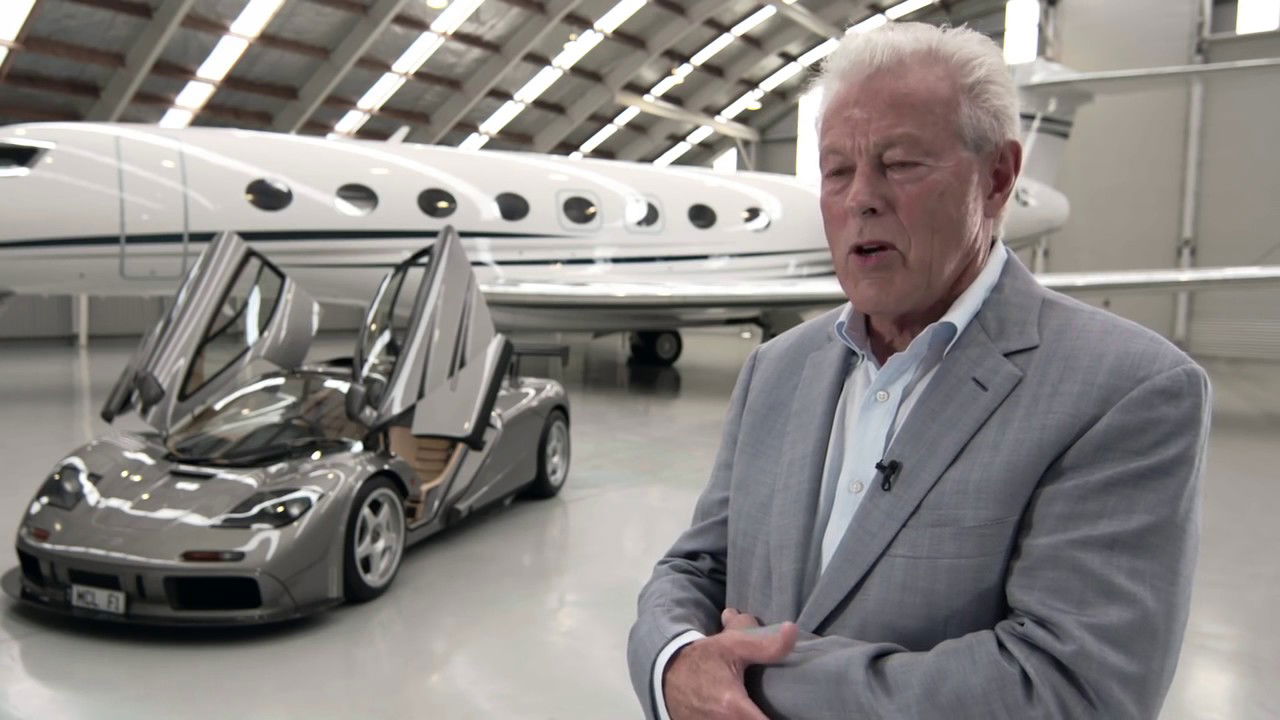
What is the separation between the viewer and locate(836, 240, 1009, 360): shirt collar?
5.01 ft

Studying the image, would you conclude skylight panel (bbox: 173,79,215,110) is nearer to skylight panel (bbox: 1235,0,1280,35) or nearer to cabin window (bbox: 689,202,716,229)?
cabin window (bbox: 689,202,716,229)

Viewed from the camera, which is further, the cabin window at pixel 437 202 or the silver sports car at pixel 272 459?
the cabin window at pixel 437 202

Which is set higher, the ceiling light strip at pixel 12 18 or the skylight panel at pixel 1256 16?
the skylight panel at pixel 1256 16

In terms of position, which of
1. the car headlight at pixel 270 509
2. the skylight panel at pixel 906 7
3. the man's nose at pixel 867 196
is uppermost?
the skylight panel at pixel 906 7

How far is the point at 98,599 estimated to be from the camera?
4047mm

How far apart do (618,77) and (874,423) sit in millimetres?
24644

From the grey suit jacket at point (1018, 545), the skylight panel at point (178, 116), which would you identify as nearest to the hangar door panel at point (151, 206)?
Result: the grey suit jacket at point (1018, 545)

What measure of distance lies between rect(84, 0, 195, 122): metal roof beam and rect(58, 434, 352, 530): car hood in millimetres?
14089

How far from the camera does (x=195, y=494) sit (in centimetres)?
430

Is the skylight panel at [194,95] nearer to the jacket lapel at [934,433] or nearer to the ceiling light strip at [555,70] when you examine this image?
the ceiling light strip at [555,70]

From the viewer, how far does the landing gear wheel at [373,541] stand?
445 centimetres

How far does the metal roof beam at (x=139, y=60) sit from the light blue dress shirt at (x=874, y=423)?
1755cm

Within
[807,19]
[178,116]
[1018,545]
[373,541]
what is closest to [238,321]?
[373,541]

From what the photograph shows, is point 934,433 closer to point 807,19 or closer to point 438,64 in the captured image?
point 438,64
